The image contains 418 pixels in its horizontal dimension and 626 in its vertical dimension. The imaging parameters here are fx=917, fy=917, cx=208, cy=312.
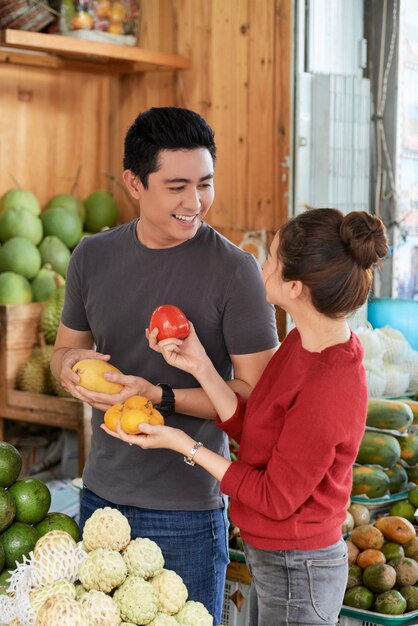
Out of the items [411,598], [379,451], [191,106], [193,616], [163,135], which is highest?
[191,106]

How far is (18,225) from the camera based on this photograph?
4199 millimetres

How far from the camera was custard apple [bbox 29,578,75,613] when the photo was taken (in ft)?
4.96

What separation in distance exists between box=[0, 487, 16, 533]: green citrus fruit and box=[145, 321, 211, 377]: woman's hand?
0.43 m

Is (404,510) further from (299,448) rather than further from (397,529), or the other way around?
(299,448)

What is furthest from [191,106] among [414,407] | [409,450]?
[409,450]

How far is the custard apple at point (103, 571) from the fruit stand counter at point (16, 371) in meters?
2.22

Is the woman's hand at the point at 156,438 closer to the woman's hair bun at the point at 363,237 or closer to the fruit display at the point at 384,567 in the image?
the woman's hair bun at the point at 363,237

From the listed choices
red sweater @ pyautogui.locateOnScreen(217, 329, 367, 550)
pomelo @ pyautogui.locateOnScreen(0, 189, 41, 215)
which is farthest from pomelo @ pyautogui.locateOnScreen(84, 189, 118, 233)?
red sweater @ pyautogui.locateOnScreen(217, 329, 367, 550)

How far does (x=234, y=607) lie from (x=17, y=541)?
121cm

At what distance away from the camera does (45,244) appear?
426cm

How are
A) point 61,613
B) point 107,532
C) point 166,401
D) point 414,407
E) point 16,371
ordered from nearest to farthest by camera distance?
point 61,613
point 107,532
point 166,401
point 414,407
point 16,371

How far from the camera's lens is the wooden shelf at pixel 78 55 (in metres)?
3.97

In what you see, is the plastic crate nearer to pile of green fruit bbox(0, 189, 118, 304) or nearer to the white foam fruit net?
the white foam fruit net

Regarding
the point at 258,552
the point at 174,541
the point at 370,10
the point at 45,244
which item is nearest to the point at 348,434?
the point at 258,552
